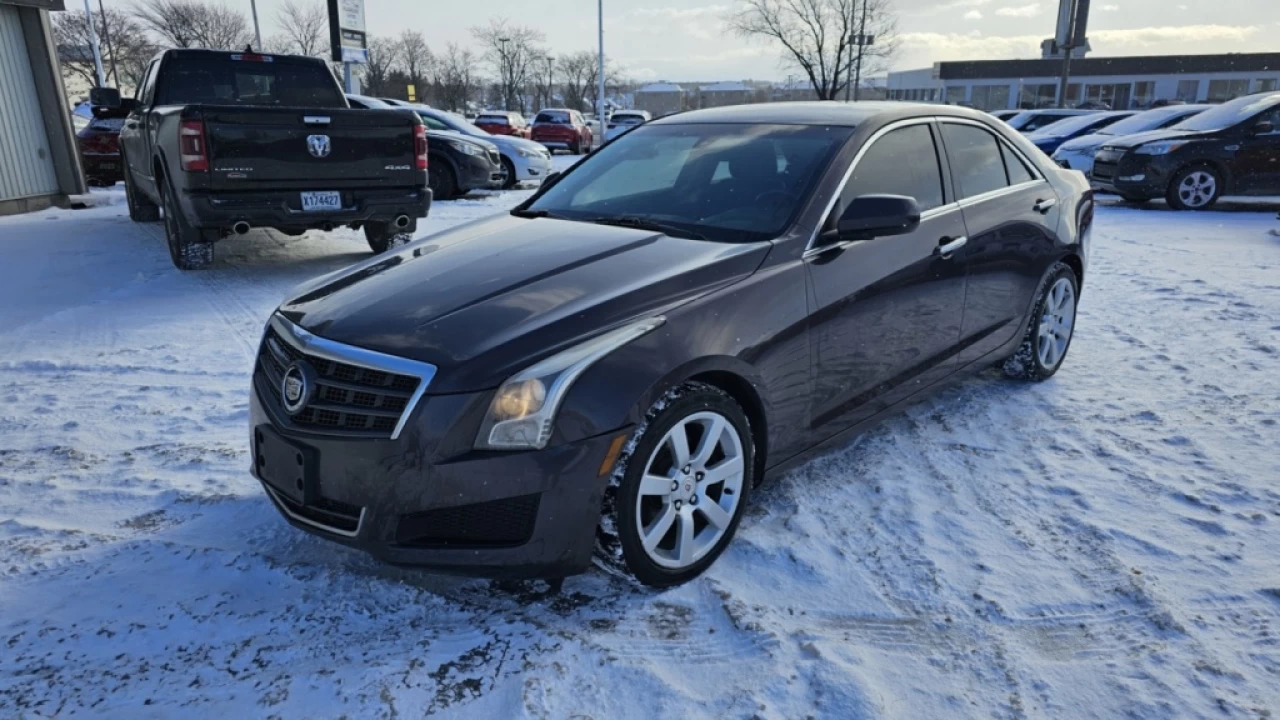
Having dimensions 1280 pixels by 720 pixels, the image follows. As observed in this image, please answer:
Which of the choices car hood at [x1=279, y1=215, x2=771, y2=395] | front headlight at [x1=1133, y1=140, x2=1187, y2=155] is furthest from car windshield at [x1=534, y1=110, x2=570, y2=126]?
car hood at [x1=279, y1=215, x2=771, y2=395]

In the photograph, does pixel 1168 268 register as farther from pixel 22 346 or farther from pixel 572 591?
pixel 22 346

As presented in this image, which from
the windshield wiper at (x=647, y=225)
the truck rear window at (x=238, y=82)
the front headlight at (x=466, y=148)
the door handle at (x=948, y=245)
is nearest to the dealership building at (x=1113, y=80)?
the front headlight at (x=466, y=148)

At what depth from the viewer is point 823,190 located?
3.28 metres

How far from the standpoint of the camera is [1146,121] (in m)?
15.1

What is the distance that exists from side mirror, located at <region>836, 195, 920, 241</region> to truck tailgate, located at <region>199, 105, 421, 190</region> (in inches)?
196

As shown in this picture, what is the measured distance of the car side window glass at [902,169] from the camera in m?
3.48

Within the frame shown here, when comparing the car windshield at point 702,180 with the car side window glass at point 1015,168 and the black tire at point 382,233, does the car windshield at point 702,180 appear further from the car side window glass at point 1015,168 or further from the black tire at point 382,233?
the black tire at point 382,233

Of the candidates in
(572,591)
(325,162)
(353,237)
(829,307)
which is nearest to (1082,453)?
(829,307)

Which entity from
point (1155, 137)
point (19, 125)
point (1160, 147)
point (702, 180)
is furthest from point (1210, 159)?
point (19, 125)

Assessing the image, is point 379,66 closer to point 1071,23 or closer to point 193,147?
point 1071,23

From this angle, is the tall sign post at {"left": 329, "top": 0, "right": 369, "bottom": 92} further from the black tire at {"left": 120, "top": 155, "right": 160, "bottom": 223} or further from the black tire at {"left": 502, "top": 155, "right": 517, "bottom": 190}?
the black tire at {"left": 120, "top": 155, "right": 160, "bottom": 223}

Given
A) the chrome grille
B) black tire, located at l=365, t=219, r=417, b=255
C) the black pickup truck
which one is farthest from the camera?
black tire, located at l=365, t=219, r=417, b=255

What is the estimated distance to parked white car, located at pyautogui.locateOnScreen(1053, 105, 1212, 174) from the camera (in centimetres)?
1495

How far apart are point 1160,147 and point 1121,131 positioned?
11.7ft
